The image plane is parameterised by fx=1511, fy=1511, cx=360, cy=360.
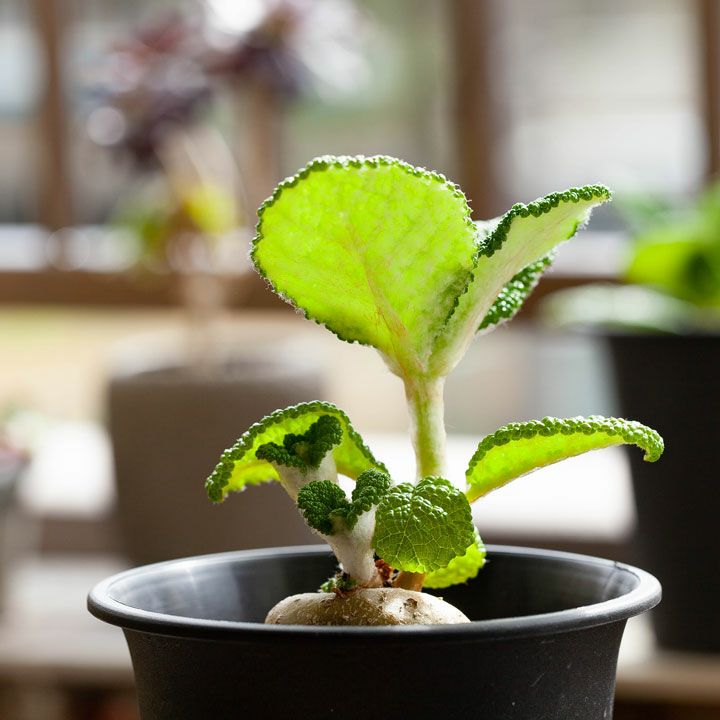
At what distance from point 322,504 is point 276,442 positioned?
0.12 feet

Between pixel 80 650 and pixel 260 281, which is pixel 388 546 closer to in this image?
pixel 80 650

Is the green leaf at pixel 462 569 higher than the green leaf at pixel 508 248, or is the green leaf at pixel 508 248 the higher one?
the green leaf at pixel 508 248

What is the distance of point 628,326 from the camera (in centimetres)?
119

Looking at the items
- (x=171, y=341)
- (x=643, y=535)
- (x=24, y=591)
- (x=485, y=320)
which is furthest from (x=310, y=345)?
(x=485, y=320)

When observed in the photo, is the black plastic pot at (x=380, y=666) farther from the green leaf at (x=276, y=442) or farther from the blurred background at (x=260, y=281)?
the blurred background at (x=260, y=281)

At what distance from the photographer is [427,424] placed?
0.45 m

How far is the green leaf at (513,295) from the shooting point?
469mm

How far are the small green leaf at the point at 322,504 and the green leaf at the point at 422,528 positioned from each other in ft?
0.04

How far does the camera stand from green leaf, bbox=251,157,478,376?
1.32ft

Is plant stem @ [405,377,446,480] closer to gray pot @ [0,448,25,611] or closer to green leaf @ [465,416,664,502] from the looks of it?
green leaf @ [465,416,664,502]

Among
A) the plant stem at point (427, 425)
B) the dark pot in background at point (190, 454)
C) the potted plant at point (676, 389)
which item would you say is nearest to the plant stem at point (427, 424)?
the plant stem at point (427, 425)

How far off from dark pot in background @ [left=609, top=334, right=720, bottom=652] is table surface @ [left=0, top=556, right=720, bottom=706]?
0.04m

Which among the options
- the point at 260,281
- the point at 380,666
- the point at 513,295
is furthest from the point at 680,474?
the point at 260,281

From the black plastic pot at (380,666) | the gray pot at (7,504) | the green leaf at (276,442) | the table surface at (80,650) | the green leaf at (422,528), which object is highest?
the green leaf at (276,442)
